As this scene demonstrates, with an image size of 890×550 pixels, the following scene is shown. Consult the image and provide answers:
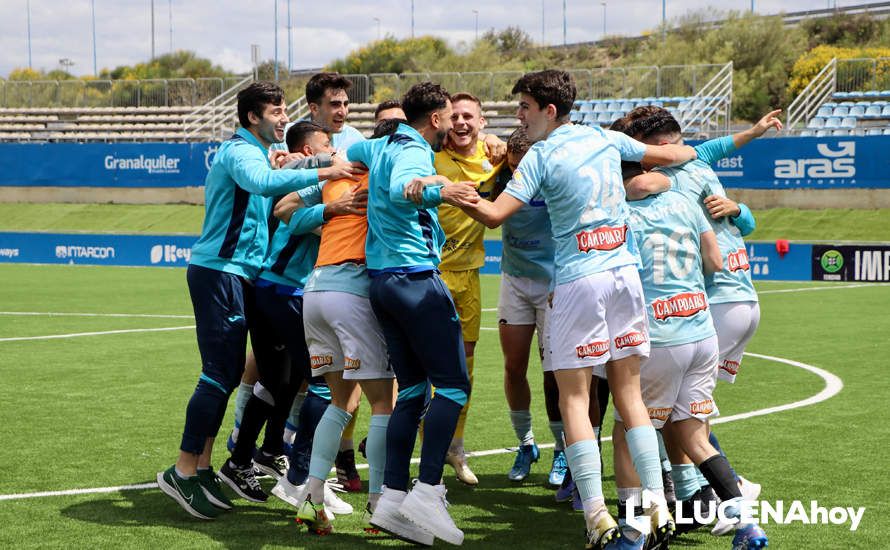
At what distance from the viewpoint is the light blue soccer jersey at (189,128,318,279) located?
588 cm

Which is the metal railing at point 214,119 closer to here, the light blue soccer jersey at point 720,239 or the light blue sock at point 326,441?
the light blue sock at point 326,441

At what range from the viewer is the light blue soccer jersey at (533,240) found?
22.2ft

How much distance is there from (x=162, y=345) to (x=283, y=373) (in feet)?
21.7

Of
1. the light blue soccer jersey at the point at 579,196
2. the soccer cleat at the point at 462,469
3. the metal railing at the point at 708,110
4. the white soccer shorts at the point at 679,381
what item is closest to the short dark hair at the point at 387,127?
the light blue soccer jersey at the point at 579,196

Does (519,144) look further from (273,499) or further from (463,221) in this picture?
(273,499)

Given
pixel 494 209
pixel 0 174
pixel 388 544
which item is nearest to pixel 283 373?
pixel 388 544

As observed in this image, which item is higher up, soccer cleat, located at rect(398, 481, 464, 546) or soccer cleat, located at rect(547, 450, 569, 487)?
soccer cleat, located at rect(398, 481, 464, 546)

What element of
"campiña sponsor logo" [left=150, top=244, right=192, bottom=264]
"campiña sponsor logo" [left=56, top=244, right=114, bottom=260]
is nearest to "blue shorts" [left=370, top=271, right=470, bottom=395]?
"campiña sponsor logo" [left=150, top=244, right=192, bottom=264]

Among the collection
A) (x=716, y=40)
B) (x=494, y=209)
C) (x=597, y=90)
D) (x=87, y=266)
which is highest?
(x=716, y=40)

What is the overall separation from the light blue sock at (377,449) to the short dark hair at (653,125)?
2.02 meters

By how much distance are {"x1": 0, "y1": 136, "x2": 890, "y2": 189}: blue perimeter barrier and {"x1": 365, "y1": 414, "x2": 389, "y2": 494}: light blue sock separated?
902 inches

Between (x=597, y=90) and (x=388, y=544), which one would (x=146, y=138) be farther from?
(x=388, y=544)

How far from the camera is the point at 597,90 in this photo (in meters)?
36.0

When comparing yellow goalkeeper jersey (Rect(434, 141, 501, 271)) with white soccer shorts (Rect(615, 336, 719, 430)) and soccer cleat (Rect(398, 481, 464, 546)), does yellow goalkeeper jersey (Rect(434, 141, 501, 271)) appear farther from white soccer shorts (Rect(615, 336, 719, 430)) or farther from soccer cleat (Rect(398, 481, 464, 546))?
soccer cleat (Rect(398, 481, 464, 546))
